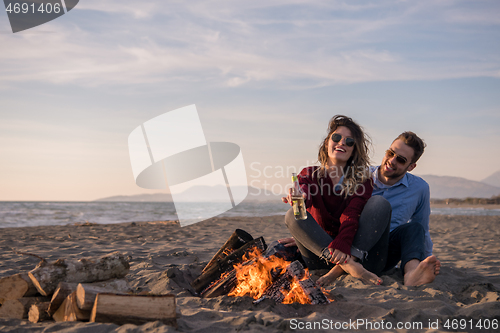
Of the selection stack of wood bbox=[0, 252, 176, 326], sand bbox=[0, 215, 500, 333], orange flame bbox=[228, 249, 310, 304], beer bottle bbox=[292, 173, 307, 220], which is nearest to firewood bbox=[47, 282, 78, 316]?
stack of wood bbox=[0, 252, 176, 326]

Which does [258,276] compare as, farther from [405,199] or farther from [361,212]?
[405,199]

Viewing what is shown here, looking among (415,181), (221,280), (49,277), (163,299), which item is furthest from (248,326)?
(415,181)

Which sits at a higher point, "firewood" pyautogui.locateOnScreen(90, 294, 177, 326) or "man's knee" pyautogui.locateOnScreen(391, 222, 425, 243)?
"firewood" pyautogui.locateOnScreen(90, 294, 177, 326)

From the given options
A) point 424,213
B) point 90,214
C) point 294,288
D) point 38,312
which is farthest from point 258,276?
point 90,214

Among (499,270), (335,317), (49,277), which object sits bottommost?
(499,270)

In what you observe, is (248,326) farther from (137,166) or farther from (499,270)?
(137,166)

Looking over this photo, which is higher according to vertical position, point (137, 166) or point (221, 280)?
point (137, 166)

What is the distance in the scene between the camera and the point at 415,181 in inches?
147

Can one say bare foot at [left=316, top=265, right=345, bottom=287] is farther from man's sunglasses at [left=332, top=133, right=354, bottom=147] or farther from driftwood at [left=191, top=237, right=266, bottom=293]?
man's sunglasses at [left=332, top=133, right=354, bottom=147]

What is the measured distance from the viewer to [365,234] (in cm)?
315

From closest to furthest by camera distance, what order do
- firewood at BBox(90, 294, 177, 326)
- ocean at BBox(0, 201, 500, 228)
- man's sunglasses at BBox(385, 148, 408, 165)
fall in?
firewood at BBox(90, 294, 177, 326) → man's sunglasses at BBox(385, 148, 408, 165) → ocean at BBox(0, 201, 500, 228)

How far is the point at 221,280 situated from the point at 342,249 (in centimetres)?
116

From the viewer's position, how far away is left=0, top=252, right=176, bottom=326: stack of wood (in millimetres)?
2219

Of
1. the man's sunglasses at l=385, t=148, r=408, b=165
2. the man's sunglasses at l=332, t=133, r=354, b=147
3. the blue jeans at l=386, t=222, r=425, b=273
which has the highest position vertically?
the man's sunglasses at l=332, t=133, r=354, b=147
